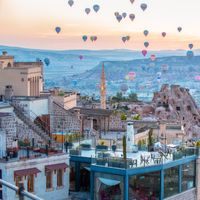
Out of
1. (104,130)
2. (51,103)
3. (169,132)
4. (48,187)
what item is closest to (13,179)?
(48,187)

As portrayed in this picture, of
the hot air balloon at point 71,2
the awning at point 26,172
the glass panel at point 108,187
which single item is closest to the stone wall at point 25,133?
the awning at point 26,172

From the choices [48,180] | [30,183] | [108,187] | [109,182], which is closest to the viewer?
[30,183]

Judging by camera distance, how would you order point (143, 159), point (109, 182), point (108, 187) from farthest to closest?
point (143, 159) → point (108, 187) → point (109, 182)

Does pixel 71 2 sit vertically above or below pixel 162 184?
above

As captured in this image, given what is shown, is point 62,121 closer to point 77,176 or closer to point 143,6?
point 77,176

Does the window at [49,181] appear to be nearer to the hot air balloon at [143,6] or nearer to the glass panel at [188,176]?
the glass panel at [188,176]

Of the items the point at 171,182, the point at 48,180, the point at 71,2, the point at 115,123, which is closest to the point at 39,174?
the point at 48,180
